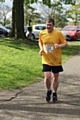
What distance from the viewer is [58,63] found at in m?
7.62

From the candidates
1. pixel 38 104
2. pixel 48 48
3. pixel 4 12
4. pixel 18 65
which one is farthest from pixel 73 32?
pixel 4 12

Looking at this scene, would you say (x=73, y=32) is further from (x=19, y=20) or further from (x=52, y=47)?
(x=52, y=47)

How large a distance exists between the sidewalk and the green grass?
644 millimetres

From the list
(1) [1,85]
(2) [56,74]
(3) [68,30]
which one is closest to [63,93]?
(2) [56,74]

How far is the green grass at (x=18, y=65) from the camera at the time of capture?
10.2m

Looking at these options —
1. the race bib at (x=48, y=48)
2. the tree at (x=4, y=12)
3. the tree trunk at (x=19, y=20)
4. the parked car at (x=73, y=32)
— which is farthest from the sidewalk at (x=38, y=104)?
the tree at (x=4, y=12)

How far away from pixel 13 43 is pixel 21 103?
43.1 ft

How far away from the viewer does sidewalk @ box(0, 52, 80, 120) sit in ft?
21.4

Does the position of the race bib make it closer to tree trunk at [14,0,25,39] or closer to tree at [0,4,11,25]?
tree trunk at [14,0,25,39]

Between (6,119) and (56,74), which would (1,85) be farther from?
(6,119)

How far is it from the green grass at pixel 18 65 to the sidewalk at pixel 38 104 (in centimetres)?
64

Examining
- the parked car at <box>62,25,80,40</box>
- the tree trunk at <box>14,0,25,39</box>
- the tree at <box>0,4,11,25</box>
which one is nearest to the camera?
the tree trunk at <box>14,0,25,39</box>

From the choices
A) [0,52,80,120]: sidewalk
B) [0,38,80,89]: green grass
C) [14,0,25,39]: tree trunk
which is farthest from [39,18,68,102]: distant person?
[14,0,25,39]: tree trunk

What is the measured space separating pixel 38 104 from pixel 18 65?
6.00m
